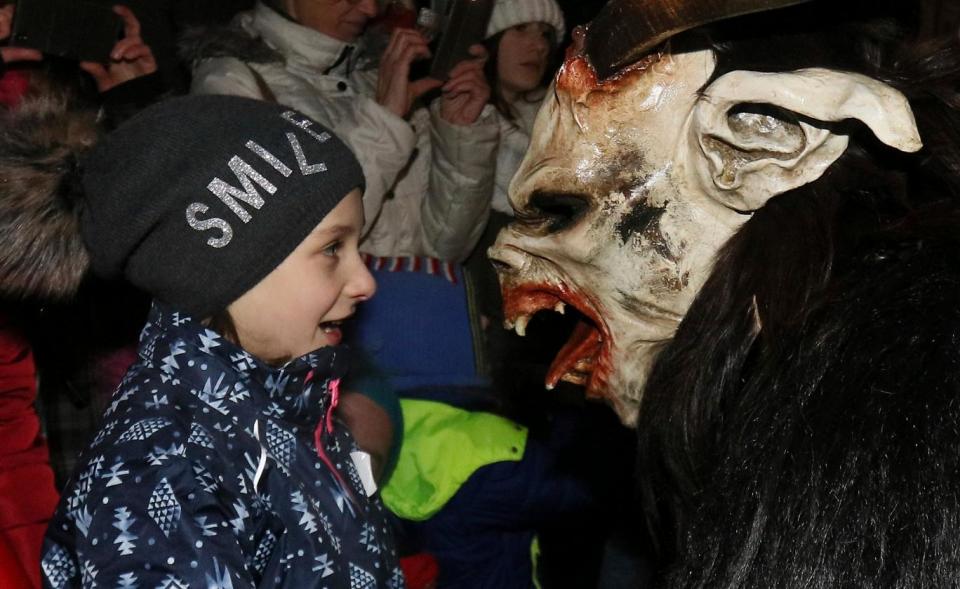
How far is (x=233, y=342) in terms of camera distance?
1758mm

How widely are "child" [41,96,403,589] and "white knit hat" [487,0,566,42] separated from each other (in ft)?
4.69

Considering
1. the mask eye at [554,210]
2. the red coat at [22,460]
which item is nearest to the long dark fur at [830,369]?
the mask eye at [554,210]

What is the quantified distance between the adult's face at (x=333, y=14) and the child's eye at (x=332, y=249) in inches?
45.9

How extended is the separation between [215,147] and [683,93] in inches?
31.5

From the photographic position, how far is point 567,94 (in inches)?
54.2

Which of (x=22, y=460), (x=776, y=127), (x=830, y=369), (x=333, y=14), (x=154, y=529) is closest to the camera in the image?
(x=830, y=369)

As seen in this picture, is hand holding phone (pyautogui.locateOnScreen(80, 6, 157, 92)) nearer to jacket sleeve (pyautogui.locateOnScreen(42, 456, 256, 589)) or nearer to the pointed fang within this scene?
jacket sleeve (pyautogui.locateOnScreen(42, 456, 256, 589))

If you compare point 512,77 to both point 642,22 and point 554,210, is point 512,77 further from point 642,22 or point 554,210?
point 642,22

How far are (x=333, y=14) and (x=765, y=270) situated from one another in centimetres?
189

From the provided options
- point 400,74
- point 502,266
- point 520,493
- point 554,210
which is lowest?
point 520,493

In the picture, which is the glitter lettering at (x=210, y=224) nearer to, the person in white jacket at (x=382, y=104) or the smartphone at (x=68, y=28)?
the person in white jacket at (x=382, y=104)

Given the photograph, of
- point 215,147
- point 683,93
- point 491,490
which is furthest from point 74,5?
point 683,93

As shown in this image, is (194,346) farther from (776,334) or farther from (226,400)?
(776,334)

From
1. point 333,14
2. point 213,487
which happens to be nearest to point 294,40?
point 333,14
